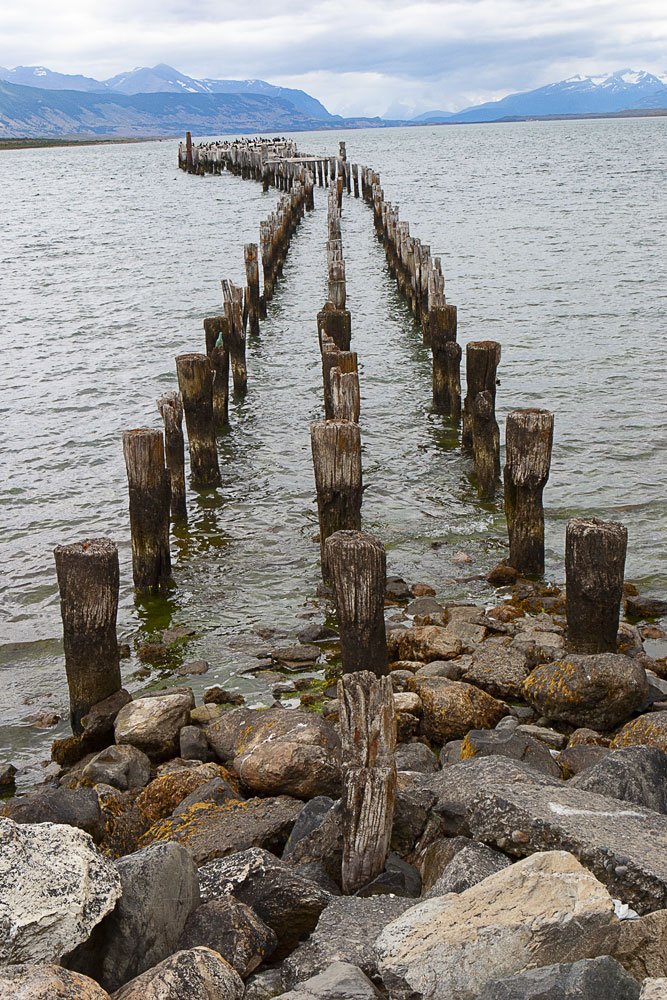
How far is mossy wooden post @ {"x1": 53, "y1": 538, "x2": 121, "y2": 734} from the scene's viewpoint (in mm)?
6582

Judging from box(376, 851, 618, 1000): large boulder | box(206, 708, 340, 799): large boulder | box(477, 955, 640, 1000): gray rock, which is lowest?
box(206, 708, 340, 799): large boulder

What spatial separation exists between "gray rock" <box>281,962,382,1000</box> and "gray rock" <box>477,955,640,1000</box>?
52 cm

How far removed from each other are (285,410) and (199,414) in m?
3.60

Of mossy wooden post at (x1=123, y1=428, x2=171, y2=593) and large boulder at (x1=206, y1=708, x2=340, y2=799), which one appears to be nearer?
large boulder at (x1=206, y1=708, x2=340, y2=799)

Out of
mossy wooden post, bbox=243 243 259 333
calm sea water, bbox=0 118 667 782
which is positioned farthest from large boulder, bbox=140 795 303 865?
mossy wooden post, bbox=243 243 259 333

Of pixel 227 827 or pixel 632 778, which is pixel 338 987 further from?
pixel 632 778

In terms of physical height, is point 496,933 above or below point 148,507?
above

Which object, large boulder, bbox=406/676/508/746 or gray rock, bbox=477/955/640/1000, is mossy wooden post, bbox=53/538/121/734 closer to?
large boulder, bbox=406/676/508/746

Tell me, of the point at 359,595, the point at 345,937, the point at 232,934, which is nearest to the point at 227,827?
the point at 232,934

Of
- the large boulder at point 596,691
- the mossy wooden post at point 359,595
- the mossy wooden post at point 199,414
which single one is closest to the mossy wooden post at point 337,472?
the mossy wooden post at point 359,595

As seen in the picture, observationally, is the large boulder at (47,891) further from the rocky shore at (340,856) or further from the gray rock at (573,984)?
the gray rock at (573,984)

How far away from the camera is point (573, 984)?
9.07 feet

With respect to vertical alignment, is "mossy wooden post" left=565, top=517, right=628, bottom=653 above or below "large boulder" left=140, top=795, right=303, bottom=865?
above

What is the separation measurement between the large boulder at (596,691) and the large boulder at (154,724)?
242 centimetres
